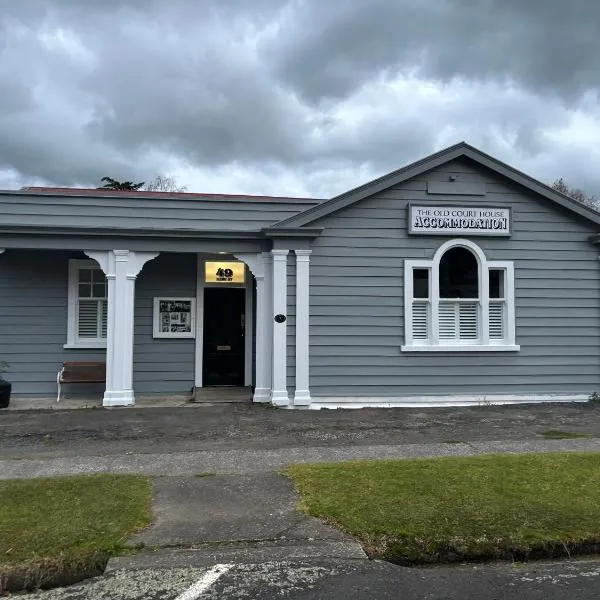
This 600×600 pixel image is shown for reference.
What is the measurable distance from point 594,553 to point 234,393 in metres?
7.55

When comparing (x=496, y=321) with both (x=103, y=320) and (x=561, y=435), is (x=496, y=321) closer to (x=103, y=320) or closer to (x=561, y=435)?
(x=561, y=435)

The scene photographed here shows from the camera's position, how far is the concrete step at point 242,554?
3809 mm

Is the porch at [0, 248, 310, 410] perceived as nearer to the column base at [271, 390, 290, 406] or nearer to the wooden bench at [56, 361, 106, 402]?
the column base at [271, 390, 290, 406]

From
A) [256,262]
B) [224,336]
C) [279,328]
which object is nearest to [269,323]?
[279,328]

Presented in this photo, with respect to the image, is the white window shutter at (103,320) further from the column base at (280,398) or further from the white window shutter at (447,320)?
the white window shutter at (447,320)

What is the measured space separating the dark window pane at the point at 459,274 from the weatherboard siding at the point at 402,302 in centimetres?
32

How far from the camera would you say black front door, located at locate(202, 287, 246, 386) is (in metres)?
11.4

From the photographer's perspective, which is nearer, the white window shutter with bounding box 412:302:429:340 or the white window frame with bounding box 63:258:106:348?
the white window shutter with bounding box 412:302:429:340

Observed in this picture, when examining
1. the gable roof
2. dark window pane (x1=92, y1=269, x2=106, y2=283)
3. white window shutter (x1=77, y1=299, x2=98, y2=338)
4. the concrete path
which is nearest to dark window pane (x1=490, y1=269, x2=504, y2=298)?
the gable roof

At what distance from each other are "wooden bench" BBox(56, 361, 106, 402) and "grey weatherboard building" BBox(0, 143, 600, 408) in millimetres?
253

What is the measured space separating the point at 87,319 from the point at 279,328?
4000mm

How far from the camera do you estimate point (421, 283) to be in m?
10.6

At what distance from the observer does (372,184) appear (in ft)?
33.8

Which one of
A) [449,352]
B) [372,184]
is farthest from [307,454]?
[372,184]
